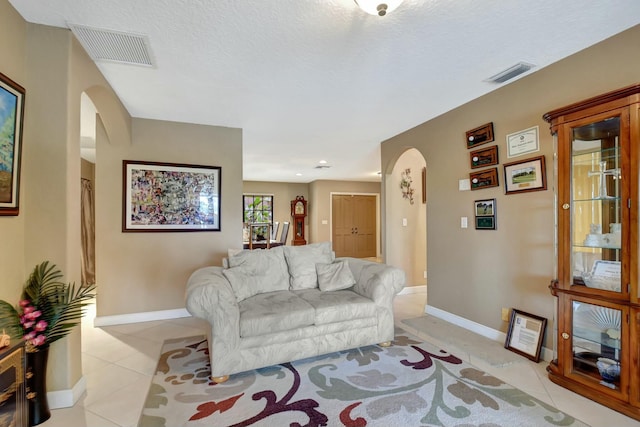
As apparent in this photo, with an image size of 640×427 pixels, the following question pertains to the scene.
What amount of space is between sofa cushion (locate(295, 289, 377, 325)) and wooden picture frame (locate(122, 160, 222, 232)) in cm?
176

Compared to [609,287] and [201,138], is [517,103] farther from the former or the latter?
[201,138]

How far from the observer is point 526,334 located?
2.60 m

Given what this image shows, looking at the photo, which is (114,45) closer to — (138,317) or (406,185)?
(138,317)

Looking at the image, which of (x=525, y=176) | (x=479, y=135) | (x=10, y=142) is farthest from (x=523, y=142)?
(x=10, y=142)

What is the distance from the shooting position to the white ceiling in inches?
69.4

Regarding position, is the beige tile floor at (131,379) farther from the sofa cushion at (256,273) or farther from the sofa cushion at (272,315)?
the sofa cushion at (256,273)

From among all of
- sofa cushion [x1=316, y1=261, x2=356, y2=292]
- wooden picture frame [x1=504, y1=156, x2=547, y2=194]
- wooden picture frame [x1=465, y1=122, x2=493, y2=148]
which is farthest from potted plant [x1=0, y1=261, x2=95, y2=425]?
wooden picture frame [x1=465, y1=122, x2=493, y2=148]

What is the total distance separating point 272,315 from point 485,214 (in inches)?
88.9

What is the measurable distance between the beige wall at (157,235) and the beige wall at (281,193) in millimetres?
5151

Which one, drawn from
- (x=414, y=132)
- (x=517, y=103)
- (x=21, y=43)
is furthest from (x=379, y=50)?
(x=21, y=43)

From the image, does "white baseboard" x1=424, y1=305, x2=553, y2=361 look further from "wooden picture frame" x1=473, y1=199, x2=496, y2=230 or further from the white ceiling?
the white ceiling

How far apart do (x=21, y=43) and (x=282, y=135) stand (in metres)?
2.79

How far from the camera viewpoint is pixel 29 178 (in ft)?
6.18

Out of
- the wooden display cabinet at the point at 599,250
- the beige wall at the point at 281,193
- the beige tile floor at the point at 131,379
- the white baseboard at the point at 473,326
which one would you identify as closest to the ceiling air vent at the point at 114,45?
the beige tile floor at the point at 131,379
